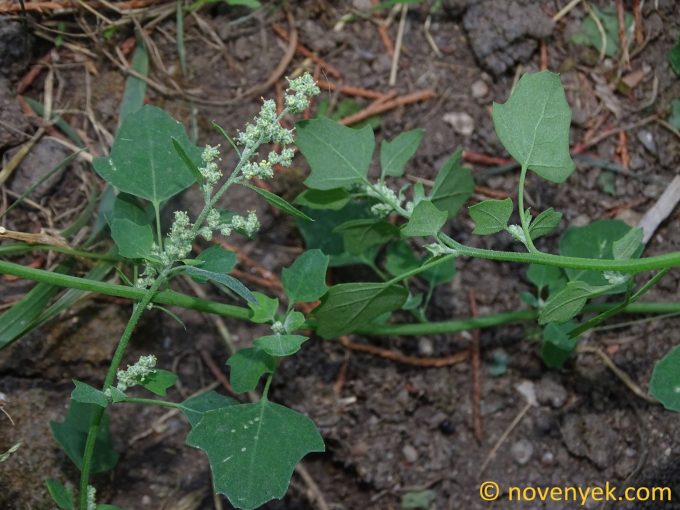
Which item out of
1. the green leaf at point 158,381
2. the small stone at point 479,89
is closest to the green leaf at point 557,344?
the small stone at point 479,89

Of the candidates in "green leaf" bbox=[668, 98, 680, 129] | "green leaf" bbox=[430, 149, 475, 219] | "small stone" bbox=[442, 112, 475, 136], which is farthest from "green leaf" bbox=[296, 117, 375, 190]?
"green leaf" bbox=[668, 98, 680, 129]

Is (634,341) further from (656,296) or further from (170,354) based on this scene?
(170,354)

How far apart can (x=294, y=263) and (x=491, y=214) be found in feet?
1.88

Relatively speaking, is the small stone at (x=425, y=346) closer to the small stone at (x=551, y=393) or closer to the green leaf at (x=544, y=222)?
the small stone at (x=551, y=393)

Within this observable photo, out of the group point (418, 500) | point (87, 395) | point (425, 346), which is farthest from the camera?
point (425, 346)

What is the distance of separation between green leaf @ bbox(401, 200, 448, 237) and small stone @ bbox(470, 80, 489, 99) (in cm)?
97

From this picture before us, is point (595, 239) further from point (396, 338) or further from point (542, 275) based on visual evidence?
point (396, 338)

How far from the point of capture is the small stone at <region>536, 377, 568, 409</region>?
2619 millimetres

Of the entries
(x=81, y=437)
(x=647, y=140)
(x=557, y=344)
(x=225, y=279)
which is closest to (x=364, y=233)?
(x=225, y=279)

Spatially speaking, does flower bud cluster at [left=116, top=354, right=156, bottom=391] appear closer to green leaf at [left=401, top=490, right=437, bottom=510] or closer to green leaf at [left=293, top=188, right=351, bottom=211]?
green leaf at [left=293, top=188, right=351, bottom=211]

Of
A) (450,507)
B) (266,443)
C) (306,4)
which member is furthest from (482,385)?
(306,4)

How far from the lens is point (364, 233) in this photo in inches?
92.0

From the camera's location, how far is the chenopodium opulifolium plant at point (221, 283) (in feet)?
6.22

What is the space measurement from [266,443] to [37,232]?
1.11m
